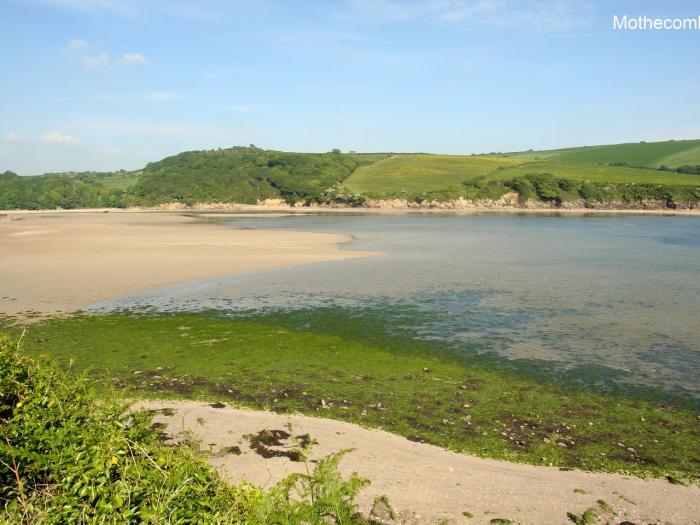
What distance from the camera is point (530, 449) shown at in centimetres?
1093

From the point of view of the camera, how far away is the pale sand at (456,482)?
337 inches

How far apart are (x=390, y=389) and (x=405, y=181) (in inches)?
5416

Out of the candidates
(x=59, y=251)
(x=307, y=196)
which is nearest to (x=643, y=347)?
(x=59, y=251)

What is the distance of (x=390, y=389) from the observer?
565 inches

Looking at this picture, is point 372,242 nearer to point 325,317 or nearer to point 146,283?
point 146,283

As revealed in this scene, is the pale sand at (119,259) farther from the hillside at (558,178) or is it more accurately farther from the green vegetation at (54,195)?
the green vegetation at (54,195)

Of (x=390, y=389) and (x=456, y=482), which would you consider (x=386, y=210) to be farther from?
(x=456, y=482)

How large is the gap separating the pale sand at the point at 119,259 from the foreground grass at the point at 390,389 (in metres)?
7.09

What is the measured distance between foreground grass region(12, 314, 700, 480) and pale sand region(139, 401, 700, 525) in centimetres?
61

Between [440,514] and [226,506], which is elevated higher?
[226,506]

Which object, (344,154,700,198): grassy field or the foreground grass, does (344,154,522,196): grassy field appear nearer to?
(344,154,700,198): grassy field

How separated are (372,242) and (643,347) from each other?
3806 cm

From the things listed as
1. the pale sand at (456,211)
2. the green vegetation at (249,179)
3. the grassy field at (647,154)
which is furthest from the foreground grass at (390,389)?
the grassy field at (647,154)

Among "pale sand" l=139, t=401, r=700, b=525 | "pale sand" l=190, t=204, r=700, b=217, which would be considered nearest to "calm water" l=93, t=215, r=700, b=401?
"pale sand" l=139, t=401, r=700, b=525
